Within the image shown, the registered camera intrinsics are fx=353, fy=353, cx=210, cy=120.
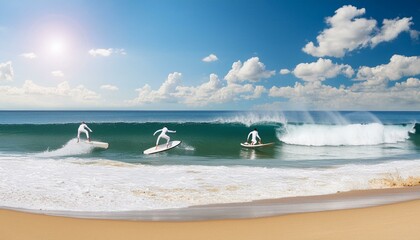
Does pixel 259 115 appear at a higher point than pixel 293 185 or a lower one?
higher

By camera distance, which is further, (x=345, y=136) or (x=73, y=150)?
(x=345, y=136)

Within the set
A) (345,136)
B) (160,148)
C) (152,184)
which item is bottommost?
(152,184)

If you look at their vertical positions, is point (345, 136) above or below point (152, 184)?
above

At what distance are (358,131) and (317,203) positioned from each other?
2485 centimetres

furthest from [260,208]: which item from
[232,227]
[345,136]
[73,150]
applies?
[345,136]

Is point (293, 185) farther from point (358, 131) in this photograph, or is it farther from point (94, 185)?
point (358, 131)

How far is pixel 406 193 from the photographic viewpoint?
8523 millimetres

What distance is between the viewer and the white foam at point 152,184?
7.36 metres

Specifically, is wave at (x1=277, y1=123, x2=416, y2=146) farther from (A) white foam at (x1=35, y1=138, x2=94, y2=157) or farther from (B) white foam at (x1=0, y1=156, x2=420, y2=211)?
(A) white foam at (x1=35, y1=138, x2=94, y2=157)

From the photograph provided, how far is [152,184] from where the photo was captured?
375 inches

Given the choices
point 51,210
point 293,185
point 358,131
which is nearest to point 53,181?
point 51,210

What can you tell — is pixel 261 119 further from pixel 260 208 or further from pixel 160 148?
pixel 260 208

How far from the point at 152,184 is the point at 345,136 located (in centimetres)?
2316

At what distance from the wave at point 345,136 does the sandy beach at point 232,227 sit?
830 inches
